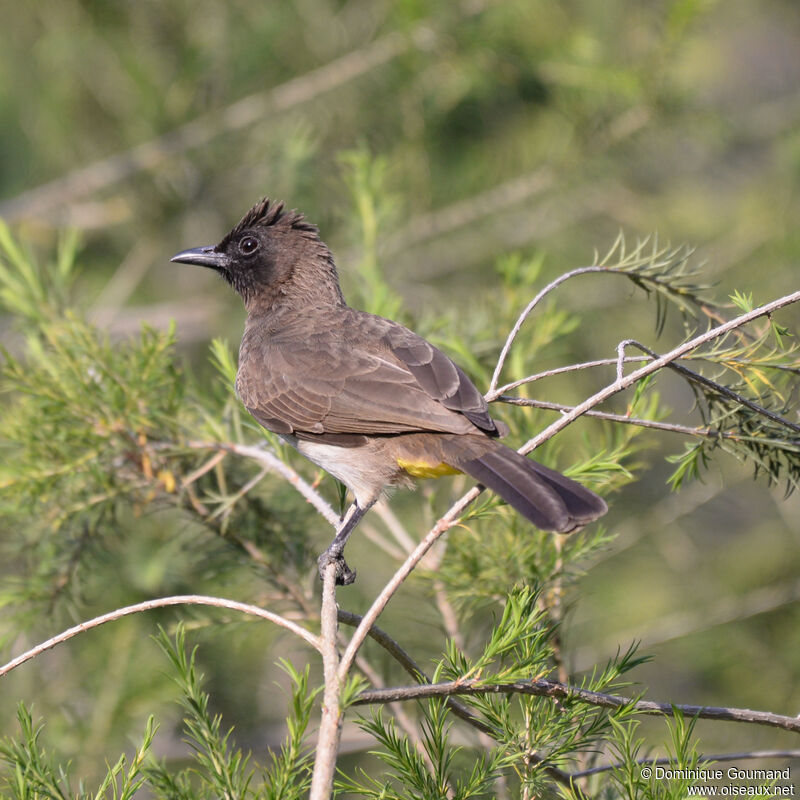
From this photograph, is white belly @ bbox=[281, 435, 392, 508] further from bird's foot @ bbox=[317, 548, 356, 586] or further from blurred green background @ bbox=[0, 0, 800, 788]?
blurred green background @ bbox=[0, 0, 800, 788]

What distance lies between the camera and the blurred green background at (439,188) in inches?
183

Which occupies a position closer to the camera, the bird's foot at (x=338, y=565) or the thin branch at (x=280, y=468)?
the thin branch at (x=280, y=468)

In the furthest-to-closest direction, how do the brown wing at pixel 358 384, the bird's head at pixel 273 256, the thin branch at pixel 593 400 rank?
the bird's head at pixel 273 256
the brown wing at pixel 358 384
the thin branch at pixel 593 400

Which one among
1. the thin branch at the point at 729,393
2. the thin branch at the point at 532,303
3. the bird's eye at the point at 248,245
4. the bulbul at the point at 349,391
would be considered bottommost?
the bulbul at the point at 349,391

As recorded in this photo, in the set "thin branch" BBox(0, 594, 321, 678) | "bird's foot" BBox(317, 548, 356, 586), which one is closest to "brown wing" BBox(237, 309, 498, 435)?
"bird's foot" BBox(317, 548, 356, 586)

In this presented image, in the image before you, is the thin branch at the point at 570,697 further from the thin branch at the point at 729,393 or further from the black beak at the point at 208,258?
the black beak at the point at 208,258

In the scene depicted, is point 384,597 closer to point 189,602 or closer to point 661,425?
point 189,602

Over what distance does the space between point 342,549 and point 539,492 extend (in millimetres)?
996

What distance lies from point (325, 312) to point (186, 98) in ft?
8.43

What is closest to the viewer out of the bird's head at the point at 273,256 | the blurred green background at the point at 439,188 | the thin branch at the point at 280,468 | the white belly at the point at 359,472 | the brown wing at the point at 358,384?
the thin branch at the point at 280,468

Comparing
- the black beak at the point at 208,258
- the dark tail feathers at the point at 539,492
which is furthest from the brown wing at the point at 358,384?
the black beak at the point at 208,258

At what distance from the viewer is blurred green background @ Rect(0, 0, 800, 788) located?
465cm

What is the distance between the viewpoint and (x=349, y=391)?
133 inches

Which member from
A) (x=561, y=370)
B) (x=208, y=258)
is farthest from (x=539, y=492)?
(x=208, y=258)
